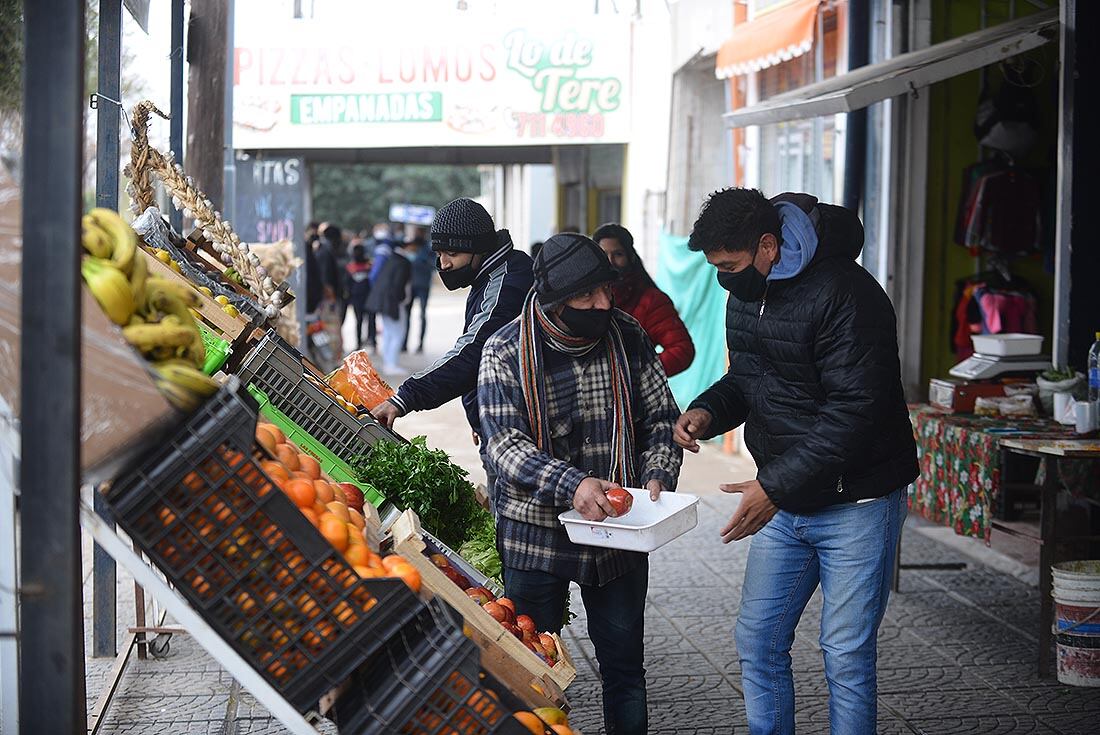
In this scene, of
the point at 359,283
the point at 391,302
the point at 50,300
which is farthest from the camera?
the point at 359,283

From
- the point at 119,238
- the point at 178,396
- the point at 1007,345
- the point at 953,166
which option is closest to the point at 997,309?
the point at 953,166

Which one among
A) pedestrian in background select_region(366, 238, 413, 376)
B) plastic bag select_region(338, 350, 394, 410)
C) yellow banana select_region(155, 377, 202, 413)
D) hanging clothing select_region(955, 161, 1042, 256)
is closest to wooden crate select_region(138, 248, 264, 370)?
plastic bag select_region(338, 350, 394, 410)

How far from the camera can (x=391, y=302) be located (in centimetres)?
1825

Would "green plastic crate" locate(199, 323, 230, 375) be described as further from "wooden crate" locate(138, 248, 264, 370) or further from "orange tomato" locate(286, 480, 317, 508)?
"orange tomato" locate(286, 480, 317, 508)

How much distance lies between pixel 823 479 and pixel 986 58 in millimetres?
3570

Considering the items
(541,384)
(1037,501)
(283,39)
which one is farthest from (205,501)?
(283,39)

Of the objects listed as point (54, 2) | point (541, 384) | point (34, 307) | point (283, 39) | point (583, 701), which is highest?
point (283, 39)

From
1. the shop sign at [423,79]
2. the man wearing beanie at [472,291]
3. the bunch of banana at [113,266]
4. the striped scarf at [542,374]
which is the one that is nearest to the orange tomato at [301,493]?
the bunch of banana at [113,266]

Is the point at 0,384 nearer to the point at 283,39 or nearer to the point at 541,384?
the point at 541,384

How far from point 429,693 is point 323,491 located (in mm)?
718

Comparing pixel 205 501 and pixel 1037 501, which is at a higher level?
pixel 205 501

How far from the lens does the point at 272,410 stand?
4434 millimetres

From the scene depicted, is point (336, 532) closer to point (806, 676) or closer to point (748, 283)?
point (748, 283)

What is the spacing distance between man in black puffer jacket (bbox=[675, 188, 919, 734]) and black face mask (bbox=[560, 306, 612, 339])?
0.36 metres
